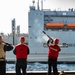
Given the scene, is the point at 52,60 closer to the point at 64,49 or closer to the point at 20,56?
the point at 20,56

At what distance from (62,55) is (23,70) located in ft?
75.6

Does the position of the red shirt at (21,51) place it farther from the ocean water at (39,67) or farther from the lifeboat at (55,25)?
the lifeboat at (55,25)

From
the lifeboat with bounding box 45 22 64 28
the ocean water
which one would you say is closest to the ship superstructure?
the lifeboat with bounding box 45 22 64 28

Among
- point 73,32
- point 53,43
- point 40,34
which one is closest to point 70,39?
point 73,32

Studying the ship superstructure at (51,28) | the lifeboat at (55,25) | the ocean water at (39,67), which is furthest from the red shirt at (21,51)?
the lifeboat at (55,25)

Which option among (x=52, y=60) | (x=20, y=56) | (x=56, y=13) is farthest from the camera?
(x=56, y=13)

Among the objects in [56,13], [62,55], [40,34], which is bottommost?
[62,55]

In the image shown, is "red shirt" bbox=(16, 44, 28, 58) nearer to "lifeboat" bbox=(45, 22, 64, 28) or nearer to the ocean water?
the ocean water

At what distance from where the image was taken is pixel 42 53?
1165 inches

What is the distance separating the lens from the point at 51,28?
1247 inches

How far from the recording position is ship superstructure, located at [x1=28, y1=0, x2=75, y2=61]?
1209 inches

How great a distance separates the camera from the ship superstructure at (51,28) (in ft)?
101

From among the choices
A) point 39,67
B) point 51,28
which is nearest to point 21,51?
point 39,67

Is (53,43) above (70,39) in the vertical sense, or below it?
above
